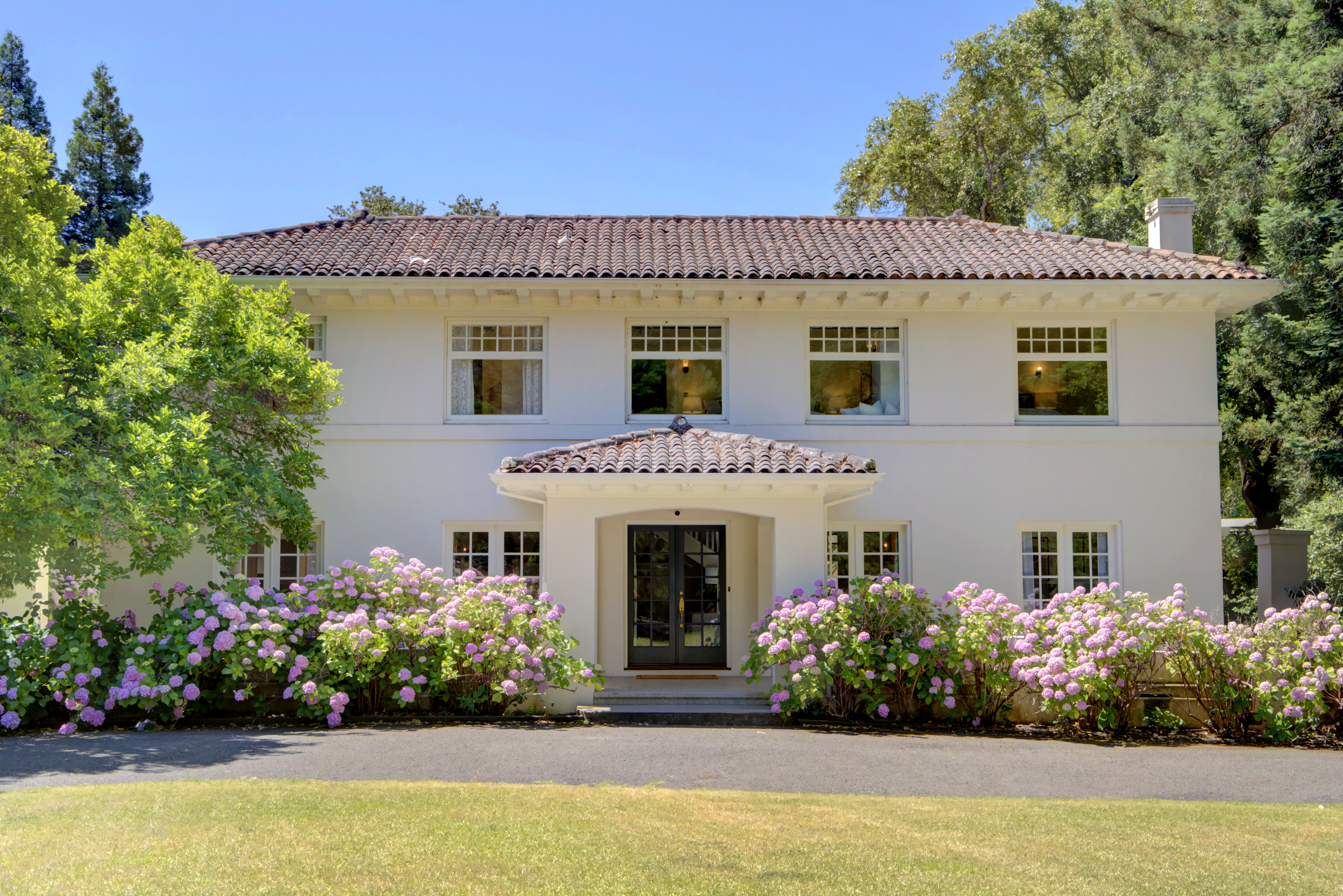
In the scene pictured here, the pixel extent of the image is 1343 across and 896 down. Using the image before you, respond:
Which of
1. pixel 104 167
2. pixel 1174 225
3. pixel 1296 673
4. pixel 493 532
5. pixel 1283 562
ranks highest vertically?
pixel 104 167

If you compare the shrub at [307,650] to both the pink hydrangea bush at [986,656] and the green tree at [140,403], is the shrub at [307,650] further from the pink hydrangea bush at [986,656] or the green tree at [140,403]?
the pink hydrangea bush at [986,656]

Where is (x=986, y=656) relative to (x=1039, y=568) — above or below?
below

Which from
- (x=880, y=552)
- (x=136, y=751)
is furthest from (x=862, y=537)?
(x=136, y=751)

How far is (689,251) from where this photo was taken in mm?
15797

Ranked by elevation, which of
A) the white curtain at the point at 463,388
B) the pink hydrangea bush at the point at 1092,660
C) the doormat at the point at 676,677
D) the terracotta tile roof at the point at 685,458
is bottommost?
the doormat at the point at 676,677

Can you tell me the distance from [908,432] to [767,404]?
6.70 feet

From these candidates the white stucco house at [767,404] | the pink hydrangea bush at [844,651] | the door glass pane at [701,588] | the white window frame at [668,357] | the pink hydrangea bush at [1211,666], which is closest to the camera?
the pink hydrangea bush at [1211,666]

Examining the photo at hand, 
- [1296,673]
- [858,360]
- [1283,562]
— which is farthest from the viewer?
[1283,562]

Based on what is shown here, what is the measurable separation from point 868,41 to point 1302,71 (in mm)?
7637

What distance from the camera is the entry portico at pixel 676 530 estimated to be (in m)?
12.6

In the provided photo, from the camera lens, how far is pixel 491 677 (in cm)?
1170

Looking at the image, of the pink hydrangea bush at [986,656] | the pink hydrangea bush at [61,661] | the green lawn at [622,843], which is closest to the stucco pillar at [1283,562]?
the pink hydrangea bush at [986,656]

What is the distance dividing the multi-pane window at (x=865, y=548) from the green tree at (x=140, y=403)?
7.19 m

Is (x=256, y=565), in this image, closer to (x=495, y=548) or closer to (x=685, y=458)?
(x=495, y=548)
